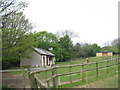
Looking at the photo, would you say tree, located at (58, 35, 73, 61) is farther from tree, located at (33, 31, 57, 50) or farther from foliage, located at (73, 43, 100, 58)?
foliage, located at (73, 43, 100, 58)

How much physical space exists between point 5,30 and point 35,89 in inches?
324

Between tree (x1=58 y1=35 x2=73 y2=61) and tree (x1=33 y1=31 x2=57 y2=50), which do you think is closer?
tree (x1=33 y1=31 x2=57 y2=50)

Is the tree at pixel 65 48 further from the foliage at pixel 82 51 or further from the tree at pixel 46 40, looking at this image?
the foliage at pixel 82 51

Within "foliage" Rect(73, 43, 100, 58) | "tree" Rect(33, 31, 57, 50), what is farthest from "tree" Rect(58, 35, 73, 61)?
"foliage" Rect(73, 43, 100, 58)

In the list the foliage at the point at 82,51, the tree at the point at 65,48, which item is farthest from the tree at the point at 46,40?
the foliage at the point at 82,51

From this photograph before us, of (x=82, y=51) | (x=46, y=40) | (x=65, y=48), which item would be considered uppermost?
(x=46, y=40)

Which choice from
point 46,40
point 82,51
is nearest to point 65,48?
point 46,40

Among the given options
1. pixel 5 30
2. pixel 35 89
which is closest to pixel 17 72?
pixel 35 89

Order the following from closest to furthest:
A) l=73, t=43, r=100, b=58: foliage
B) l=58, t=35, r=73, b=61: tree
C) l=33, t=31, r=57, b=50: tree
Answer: l=33, t=31, r=57, b=50: tree, l=58, t=35, r=73, b=61: tree, l=73, t=43, r=100, b=58: foliage

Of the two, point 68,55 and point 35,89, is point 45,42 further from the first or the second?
point 35,89

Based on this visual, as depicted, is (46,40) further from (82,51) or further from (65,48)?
(82,51)

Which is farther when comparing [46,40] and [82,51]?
[82,51]

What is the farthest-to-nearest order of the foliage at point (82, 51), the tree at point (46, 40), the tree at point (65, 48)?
the foliage at point (82, 51) → the tree at point (65, 48) → the tree at point (46, 40)

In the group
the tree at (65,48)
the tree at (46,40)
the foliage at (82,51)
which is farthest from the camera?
the foliage at (82,51)
